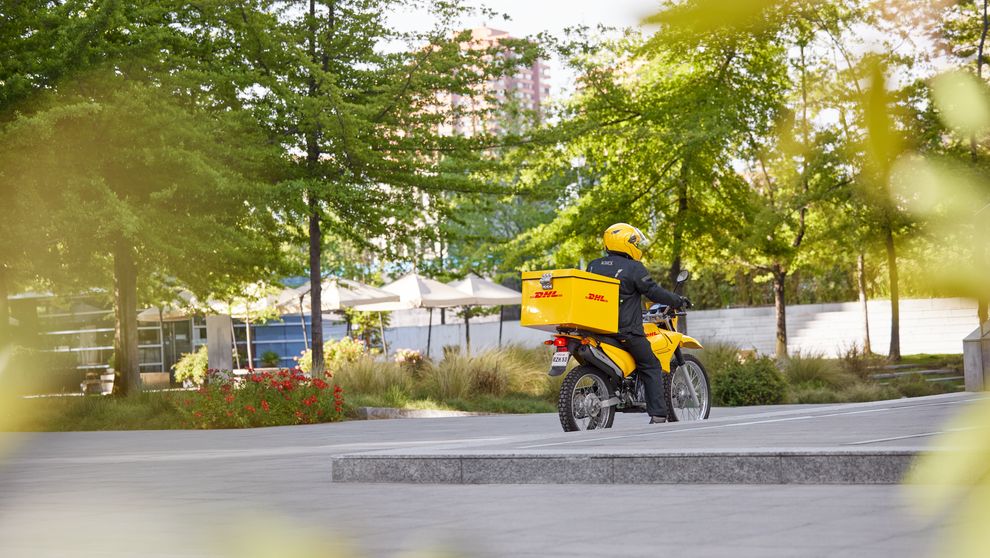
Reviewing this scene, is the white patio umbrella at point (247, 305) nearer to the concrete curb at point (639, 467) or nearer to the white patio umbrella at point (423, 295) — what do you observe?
the white patio umbrella at point (423, 295)

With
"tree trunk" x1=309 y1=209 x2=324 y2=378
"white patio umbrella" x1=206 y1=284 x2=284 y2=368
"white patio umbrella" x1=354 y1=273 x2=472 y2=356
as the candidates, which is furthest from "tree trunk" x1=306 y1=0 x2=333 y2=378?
"white patio umbrella" x1=206 y1=284 x2=284 y2=368

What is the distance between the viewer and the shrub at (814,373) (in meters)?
23.0

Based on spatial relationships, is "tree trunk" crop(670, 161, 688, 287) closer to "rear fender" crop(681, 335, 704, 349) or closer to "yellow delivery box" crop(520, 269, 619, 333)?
"rear fender" crop(681, 335, 704, 349)

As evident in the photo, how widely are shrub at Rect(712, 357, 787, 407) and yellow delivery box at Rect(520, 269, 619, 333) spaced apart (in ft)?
35.2

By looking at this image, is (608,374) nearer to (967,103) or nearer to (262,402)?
(262,402)

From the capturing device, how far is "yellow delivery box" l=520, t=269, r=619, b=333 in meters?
10.0

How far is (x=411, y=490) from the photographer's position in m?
7.02

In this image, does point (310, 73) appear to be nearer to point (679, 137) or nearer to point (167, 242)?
point (167, 242)

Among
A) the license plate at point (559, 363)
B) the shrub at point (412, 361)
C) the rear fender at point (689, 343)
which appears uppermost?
the rear fender at point (689, 343)

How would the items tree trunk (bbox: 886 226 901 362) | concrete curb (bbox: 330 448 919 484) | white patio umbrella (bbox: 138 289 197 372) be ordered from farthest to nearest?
white patio umbrella (bbox: 138 289 197 372) → tree trunk (bbox: 886 226 901 362) → concrete curb (bbox: 330 448 919 484)

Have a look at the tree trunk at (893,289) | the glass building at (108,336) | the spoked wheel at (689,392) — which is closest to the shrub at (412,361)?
the spoked wheel at (689,392)

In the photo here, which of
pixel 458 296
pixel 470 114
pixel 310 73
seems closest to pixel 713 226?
pixel 458 296

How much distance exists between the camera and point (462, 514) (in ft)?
18.3

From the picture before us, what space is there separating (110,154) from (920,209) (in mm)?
19751
